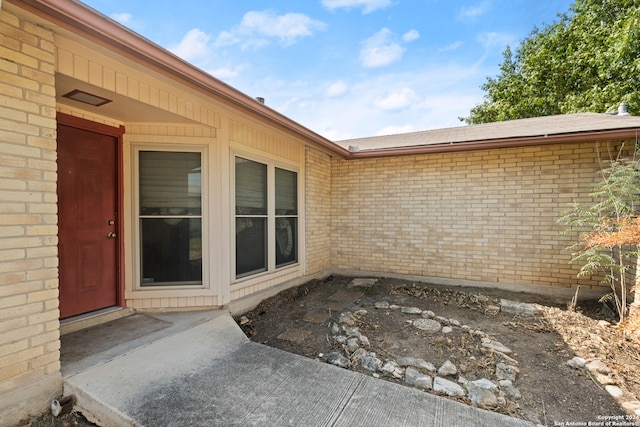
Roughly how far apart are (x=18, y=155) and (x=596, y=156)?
7.11 m

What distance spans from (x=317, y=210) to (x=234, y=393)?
4.22 metres

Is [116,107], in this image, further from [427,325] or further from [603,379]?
[603,379]

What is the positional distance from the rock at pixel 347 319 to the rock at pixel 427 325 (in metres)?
0.83

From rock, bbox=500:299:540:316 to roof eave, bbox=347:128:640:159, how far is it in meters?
2.65

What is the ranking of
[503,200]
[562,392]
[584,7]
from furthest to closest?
[584,7]
[503,200]
[562,392]

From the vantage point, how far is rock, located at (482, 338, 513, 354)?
115 inches

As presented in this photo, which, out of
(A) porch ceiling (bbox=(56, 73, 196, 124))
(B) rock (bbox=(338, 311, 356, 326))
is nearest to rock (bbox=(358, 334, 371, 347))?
(B) rock (bbox=(338, 311, 356, 326))

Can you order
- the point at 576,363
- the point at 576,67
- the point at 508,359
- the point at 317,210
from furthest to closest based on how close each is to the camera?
the point at 576,67 < the point at 317,210 < the point at 508,359 < the point at 576,363

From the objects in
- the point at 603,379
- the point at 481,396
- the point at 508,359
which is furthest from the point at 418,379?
the point at 603,379

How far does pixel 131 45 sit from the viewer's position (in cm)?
204

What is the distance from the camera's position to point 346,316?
12.5 feet

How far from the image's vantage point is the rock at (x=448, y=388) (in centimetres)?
223

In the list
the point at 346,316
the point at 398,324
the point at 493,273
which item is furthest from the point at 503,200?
the point at 346,316

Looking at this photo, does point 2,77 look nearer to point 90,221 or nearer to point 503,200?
point 90,221
